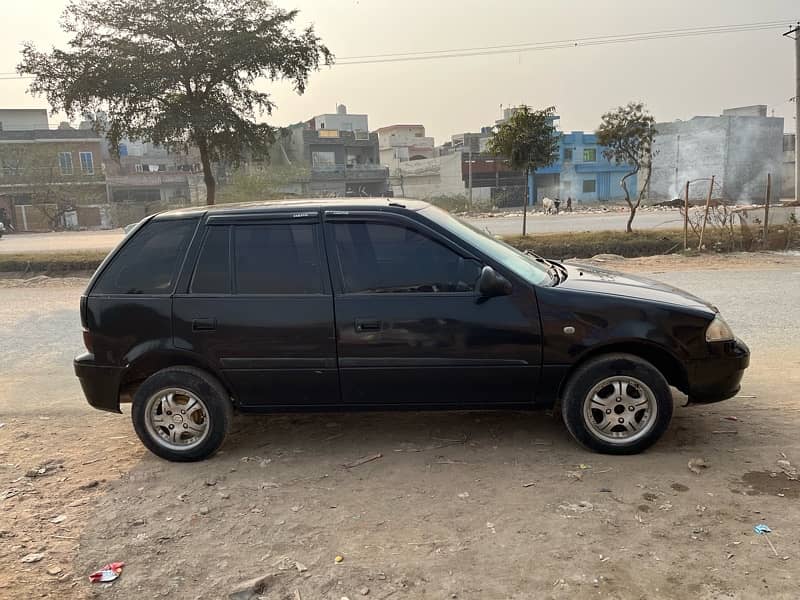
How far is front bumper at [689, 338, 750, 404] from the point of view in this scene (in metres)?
4.02

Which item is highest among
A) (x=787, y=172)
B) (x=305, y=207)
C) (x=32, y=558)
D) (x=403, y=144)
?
(x=403, y=144)

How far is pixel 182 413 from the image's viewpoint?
428cm

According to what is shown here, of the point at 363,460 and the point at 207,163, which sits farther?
the point at 207,163

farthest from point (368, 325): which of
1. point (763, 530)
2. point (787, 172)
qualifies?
point (787, 172)

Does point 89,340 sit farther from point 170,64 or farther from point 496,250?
point 170,64

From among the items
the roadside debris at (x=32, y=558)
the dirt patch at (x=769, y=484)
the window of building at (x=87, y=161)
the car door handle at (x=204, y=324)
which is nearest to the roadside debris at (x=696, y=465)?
the dirt patch at (x=769, y=484)

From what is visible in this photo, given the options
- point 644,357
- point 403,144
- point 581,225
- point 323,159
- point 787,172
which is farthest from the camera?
point 403,144

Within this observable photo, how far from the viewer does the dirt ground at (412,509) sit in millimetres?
2902

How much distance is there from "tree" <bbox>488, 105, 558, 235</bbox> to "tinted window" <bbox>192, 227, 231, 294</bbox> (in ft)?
47.6

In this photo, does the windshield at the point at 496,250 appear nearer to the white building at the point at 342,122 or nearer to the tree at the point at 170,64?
the tree at the point at 170,64

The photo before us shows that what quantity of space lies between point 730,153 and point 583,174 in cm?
1314

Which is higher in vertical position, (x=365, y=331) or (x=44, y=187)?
(x=44, y=187)

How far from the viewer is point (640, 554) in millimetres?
3002

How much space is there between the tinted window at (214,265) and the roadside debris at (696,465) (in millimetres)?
3209
